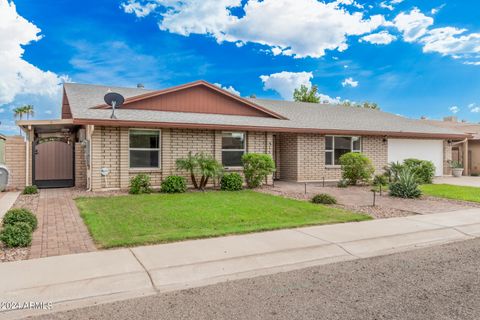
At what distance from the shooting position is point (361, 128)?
18.1 meters

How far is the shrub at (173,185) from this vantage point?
1241 centimetres

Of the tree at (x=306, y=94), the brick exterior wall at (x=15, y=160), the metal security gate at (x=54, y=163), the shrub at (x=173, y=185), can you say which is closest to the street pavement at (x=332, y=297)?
the shrub at (x=173, y=185)

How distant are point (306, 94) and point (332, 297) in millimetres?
38146

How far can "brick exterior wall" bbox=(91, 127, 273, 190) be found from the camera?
1252 cm

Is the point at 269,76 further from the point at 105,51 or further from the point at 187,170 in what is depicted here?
the point at 187,170

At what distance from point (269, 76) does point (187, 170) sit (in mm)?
18951

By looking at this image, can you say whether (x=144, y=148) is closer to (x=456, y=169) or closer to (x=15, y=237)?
(x=15, y=237)

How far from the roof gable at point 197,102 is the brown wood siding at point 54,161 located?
3.32m

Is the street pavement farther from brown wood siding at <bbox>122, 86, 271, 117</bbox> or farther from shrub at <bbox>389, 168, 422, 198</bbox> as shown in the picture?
brown wood siding at <bbox>122, 86, 271, 117</bbox>

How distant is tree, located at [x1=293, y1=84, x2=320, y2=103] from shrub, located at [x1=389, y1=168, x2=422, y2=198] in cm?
2889

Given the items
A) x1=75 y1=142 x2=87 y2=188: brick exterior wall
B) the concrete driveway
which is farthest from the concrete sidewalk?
the concrete driveway

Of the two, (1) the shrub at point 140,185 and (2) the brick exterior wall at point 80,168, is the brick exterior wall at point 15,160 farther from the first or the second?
(1) the shrub at point 140,185

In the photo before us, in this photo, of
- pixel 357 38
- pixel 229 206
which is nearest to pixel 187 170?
pixel 229 206

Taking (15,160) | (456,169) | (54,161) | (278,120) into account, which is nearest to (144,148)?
(54,161)
